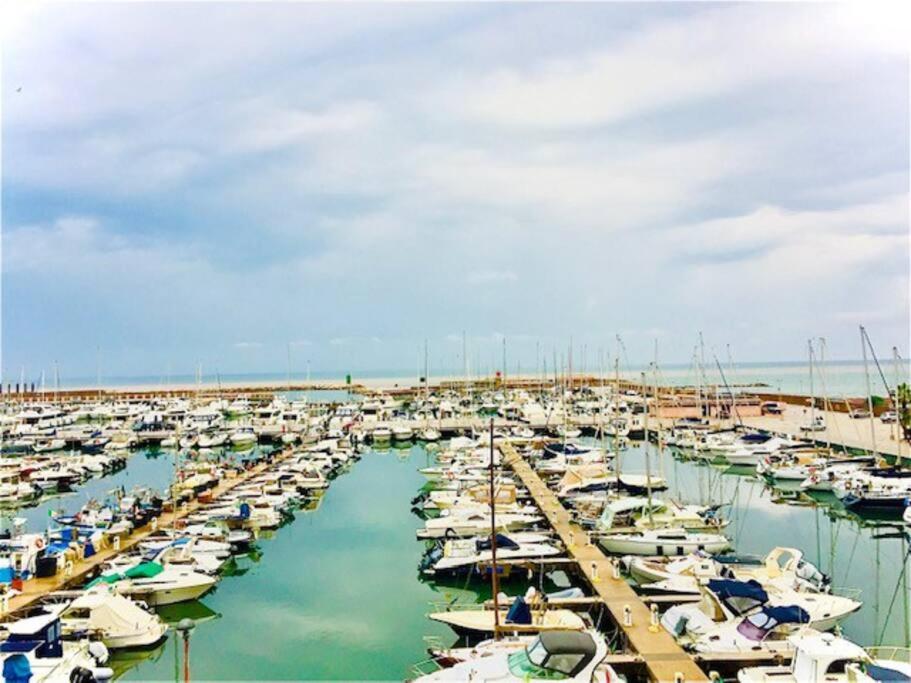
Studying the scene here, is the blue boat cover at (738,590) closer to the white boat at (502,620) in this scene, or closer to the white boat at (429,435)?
the white boat at (502,620)

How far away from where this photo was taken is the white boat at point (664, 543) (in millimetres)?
26219

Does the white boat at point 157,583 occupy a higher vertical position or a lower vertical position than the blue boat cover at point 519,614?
lower

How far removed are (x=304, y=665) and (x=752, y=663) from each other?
35.8ft

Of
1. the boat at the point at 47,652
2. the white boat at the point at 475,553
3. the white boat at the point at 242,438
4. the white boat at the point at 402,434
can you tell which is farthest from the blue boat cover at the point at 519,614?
the white boat at the point at 242,438

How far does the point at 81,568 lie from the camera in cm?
2488

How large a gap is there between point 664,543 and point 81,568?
792 inches

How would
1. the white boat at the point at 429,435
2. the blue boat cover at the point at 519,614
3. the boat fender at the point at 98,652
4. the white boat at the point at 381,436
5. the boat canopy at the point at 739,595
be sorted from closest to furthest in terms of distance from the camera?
the boat fender at the point at 98,652 → the blue boat cover at the point at 519,614 → the boat canopy at the point at 739,595 → the white boat at the point at 429,435 → the white boat at the point at 381,436

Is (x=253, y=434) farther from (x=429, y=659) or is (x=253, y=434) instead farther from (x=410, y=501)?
(x=429, y=659)

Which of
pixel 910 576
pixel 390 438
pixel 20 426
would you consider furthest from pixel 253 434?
pixel 910 576

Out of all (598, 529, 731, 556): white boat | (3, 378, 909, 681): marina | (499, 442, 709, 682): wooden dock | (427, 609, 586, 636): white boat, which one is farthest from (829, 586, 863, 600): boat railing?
(427, 609, 586, 636): white boat

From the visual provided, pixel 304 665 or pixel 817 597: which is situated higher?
pixel 817 597

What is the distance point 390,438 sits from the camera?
63.7 meters

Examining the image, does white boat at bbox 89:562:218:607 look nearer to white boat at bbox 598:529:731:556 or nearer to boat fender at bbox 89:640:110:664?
boat fender at bbox 89:640:110:664

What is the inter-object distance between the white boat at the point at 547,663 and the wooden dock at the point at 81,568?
47.2ft
